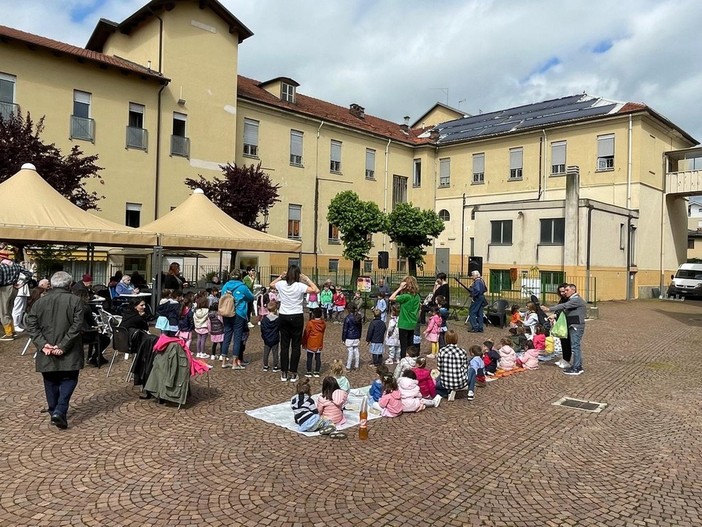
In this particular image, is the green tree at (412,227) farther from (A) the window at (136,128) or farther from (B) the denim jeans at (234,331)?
(B) the denim jeans at (234,331)

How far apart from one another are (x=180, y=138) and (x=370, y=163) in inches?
634

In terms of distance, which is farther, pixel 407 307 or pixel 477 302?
pixel 477 302

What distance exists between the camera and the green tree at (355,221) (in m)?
30.6

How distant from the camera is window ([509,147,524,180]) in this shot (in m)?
37.4

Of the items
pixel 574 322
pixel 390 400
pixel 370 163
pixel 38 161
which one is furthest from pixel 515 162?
pixel 390 400

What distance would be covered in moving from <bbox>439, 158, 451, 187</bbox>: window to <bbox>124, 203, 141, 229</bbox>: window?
24.1 metres

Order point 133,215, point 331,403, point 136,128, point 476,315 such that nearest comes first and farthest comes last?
point 331,403 → point 476,315 → point 136,128 → point 133,215

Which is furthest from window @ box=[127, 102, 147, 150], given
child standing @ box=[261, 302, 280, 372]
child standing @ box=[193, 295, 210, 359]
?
child standing @ box=[261, 302, 280, 372]

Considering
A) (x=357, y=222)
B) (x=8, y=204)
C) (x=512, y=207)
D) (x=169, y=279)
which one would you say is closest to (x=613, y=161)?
(x=512, y=207)

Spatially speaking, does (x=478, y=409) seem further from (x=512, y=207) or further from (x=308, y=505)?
(x=512, y=207)

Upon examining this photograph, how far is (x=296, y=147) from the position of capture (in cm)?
3484

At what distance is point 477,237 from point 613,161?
10129 millimetres

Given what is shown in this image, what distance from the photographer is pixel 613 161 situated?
32812mm

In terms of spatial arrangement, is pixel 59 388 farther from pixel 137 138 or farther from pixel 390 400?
pixel 137 138
